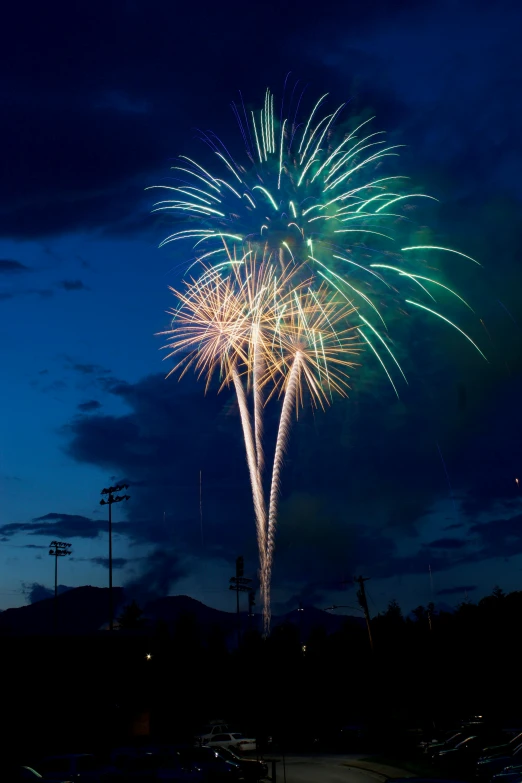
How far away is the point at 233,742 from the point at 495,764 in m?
17.7

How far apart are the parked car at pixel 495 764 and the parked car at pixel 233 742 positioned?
16.3 meters

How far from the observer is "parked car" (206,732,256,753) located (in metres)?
A: 37.8

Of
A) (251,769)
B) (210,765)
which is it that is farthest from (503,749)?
(210,765)

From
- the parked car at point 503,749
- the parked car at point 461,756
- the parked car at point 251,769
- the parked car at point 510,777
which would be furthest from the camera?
the parked car at point 461,756

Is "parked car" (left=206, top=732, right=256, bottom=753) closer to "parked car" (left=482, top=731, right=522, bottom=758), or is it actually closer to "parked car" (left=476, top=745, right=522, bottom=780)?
"parked car" (left=482, top=731, right=522, bottom=758)

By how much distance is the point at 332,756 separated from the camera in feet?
129

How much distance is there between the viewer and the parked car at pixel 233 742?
37844mm

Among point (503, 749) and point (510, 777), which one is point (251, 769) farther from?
point (510, 777)

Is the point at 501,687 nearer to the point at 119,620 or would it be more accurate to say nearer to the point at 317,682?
the point at 317,682

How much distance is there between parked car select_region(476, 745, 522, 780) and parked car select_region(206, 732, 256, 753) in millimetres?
16339

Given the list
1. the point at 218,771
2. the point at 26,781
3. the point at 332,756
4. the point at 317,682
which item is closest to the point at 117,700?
the point at 332,756

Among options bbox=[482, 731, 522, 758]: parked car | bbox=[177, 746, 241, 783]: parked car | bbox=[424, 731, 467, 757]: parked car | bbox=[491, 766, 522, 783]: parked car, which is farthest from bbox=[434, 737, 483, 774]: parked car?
bbox=[177, 746, 241, 783]: parked car

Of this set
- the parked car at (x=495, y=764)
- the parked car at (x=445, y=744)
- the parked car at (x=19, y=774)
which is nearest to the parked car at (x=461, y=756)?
the parked car at (x=445, y=744)

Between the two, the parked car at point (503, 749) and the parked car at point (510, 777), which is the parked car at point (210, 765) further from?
the parked car at point (503, 749)
